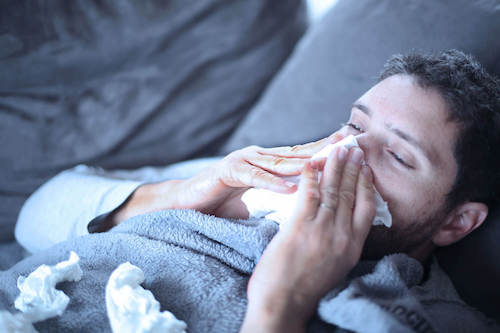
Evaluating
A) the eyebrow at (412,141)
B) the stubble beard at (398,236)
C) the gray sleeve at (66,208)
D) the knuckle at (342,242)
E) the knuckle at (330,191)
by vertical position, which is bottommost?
the gray sleeve at (66,208)

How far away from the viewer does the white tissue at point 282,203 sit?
0.78 metres

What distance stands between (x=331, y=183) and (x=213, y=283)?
29 centimetres

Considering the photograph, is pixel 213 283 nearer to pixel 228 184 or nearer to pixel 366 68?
pixel 228 184

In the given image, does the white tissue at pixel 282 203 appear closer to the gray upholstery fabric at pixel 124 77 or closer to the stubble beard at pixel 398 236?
the stubble beard at pixel 398 236

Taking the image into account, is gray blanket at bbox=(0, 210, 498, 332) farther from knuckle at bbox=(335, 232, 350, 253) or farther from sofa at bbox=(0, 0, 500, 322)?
sofa at bbox=(0, 0, 500, 322)

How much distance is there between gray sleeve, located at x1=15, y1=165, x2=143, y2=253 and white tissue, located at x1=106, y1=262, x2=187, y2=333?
0.41m

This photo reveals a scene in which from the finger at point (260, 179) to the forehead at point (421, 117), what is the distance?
0.87 ft

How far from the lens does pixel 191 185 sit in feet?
3.19

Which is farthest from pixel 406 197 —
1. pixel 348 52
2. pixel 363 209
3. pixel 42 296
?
pixel 42 296

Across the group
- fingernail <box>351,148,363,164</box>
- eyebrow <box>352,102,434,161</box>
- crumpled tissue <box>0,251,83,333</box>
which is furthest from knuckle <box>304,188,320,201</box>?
crumpled tissue <box>0,251,83,333</box>

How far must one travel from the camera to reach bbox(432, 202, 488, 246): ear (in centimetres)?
90

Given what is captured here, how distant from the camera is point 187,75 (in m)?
1.37

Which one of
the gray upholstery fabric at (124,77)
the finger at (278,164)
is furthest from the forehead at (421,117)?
the gray upholstery fabric at (124,77)

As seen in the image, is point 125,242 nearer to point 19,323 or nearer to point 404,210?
point 19,323
